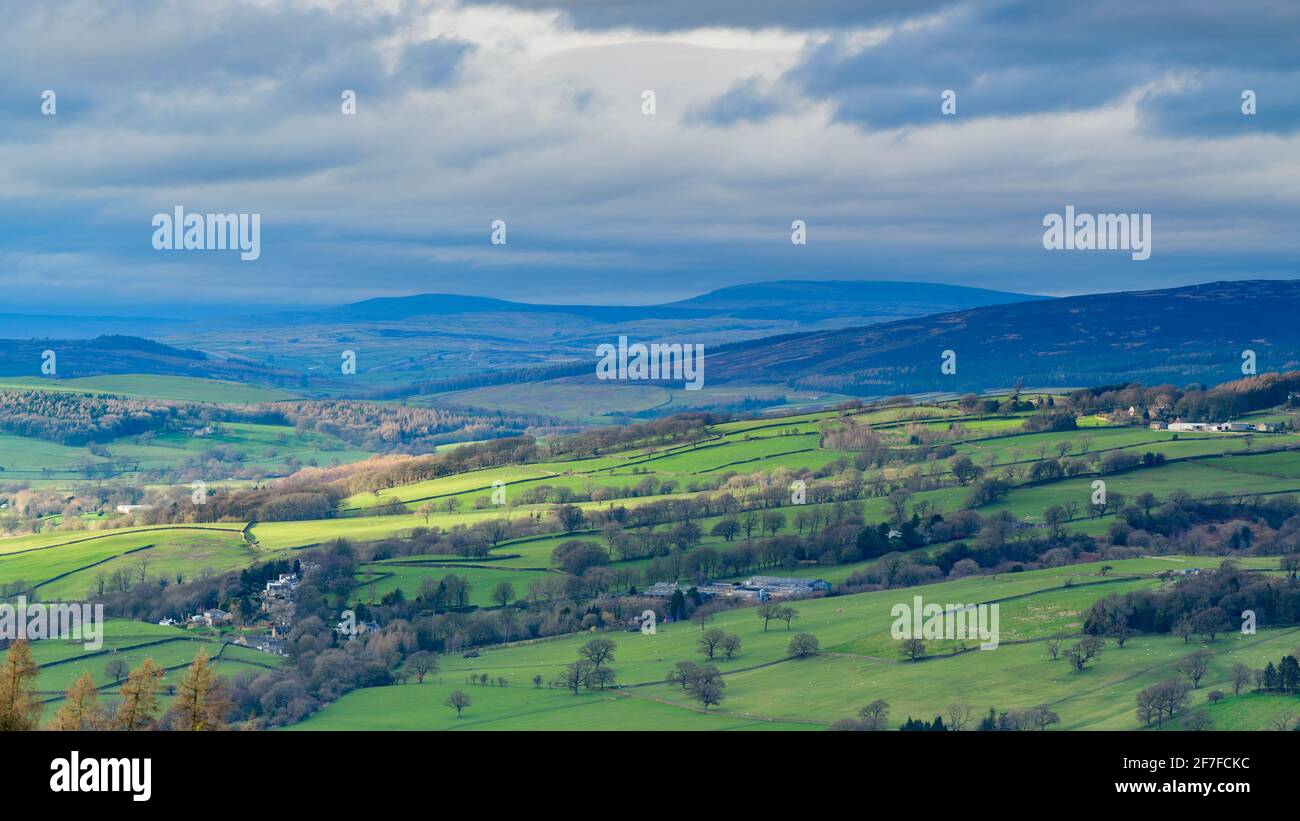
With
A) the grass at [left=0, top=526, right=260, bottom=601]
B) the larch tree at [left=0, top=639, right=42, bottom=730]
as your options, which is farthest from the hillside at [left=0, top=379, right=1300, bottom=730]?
the larch tree at [left=0, top=639, right=42, bottom=730]

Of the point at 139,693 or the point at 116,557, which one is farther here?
the point at 116,557

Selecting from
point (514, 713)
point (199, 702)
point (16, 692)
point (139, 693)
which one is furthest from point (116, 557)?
point (16, 692)

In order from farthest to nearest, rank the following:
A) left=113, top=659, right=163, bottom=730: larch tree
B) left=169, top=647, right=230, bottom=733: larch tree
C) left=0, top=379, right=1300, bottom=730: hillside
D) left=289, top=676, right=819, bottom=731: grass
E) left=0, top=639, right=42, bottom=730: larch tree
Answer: left=0, top=379, right=1300, bottom=730: hillside < left=289, top=676, right=819, bottom=731: grass < left=169, top=647, right=230, bottom=733: larch tree < left=113, top=659, right=163, bottom=730: larch tree < left=0, top=639, right=42, bottom=730: larch tree

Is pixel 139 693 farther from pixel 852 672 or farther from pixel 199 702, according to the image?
pixel 852 672

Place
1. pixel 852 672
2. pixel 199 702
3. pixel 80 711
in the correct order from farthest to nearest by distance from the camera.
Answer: pixel 852 672
pixel 80 711
pixel 199 702

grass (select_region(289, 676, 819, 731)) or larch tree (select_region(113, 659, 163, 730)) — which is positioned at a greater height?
larch tree (select_region(113, 659, 163, 730))

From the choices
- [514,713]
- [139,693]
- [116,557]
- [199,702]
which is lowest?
[514,713]

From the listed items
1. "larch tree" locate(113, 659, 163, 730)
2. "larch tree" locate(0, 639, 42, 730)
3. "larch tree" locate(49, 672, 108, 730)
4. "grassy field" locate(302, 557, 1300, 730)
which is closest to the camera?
"larch tree" locate(0, 639, 42, 730)

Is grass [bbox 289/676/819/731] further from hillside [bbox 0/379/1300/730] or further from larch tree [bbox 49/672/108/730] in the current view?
larch tree [bbox 49/672/108/730]

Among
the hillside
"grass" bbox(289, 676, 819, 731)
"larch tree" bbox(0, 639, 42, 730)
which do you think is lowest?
"grass" bbox(289, 676, 819, 731)

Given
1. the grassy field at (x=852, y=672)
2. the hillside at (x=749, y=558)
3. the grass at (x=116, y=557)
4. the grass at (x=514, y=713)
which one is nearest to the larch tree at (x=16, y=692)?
the grass at (x=514, y=713)

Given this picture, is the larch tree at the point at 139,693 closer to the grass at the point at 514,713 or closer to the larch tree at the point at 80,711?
the larch tree at the point at 80,711
